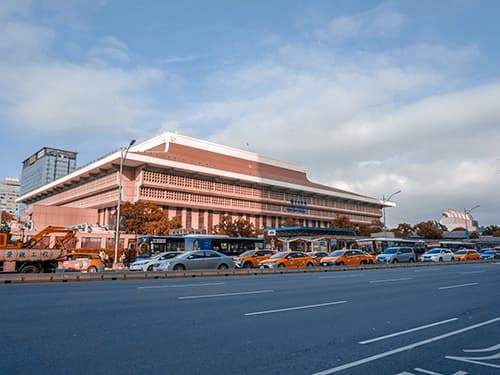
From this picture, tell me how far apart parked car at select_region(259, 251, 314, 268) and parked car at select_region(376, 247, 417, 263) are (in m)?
9.85

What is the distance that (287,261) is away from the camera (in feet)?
116

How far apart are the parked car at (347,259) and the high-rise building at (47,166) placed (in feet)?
536

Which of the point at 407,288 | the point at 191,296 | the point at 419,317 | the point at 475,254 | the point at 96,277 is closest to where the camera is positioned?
the point at 419,317

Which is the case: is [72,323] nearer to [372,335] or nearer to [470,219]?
[372,335]

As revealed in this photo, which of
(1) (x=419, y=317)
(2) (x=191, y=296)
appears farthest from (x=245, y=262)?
(1) (x=419, y=317)

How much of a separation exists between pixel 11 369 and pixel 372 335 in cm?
577

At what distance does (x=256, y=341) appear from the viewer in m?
7.58

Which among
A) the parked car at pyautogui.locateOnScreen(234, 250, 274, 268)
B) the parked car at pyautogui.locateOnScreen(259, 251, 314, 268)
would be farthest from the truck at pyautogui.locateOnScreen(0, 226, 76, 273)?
the parked car at pyautogui.locateOnScreen(259, 251, 314, 268)

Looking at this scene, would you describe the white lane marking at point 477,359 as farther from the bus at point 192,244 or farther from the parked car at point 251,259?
the bus at point 192,244

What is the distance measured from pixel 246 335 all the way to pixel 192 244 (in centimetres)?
3440

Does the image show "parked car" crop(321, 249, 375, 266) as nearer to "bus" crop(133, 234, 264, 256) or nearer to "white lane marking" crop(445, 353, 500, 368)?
"bus" crop(133, 234, 264, 256)

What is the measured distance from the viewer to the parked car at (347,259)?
129 ft

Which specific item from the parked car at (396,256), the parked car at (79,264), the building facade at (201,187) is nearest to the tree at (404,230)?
the building facade at (201,187)

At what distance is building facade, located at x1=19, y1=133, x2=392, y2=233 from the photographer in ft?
267
